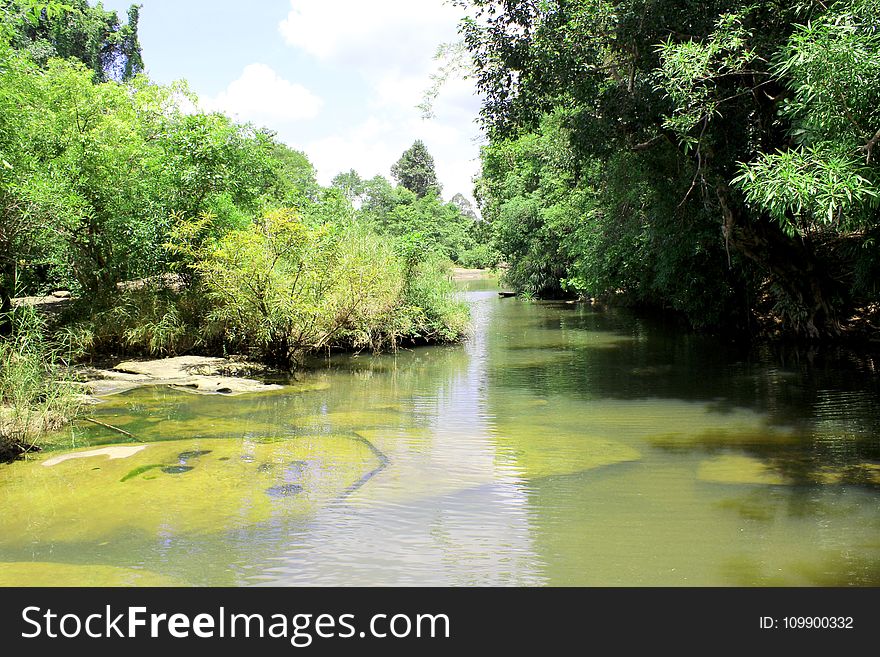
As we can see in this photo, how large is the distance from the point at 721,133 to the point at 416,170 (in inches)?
3235

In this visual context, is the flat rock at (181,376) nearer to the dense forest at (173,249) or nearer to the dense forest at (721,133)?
the dense forest at (173,249)

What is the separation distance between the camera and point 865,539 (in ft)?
17.9

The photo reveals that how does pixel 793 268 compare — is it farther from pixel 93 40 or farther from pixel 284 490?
pixel 93 40

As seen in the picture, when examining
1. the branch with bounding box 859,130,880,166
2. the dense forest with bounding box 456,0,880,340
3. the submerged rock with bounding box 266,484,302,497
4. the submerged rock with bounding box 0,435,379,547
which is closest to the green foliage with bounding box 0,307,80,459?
the submerged rock with bounding box 0,435,379,547

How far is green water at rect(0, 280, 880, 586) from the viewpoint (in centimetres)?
517

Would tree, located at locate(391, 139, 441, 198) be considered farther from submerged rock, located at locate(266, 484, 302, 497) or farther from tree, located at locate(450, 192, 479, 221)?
submerged rock, located at locate(266, 484, 302, 497)

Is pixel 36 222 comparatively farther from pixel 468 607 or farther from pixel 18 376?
pixel 468 607

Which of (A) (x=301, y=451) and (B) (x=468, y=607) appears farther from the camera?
(A) (x=301, y=451)

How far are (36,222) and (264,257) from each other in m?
4.18

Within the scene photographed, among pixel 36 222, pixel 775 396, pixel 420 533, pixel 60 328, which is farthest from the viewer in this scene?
pixel 60 328

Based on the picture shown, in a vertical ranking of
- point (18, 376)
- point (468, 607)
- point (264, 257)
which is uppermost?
point (264, 257)

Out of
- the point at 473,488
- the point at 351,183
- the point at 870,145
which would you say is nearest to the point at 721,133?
the point at 870,145

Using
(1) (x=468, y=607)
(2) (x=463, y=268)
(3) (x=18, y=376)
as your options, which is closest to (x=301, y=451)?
(3) (x=18, y=376)

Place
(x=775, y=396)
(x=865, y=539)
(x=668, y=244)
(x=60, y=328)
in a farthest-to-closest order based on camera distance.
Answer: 1. (x=668, y=244)
2. (x=60, y=328)
3. (x=775, y=396)
4. (x=865, y=539)
